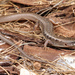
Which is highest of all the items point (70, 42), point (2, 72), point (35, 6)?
point (35, 6)

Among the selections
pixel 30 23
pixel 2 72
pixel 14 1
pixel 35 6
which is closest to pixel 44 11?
pixel 35 6

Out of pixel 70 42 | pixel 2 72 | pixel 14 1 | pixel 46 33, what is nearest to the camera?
pixel 2 72

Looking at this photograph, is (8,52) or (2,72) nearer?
(2,72)

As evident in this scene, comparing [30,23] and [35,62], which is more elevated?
[30,23]

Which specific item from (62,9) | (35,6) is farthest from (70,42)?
(35,6)

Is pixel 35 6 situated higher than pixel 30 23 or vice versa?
pixel 35 6

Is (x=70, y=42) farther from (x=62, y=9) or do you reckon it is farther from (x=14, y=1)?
(x=14, y=1)

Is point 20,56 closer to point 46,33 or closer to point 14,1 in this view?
point 46,33

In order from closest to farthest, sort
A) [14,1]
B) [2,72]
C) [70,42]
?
1. [2,72]
2. [70,42]
3. [14,1]

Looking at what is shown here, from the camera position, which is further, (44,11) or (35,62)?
(44,11)
